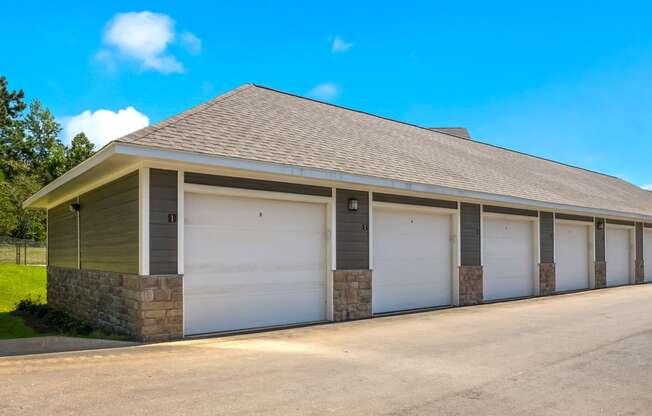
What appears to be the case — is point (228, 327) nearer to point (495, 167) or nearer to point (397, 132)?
point (397, 132)

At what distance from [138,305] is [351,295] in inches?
168

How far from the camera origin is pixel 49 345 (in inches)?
→ 273

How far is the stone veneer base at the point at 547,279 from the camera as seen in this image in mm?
15391

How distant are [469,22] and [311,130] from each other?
20.8 ft

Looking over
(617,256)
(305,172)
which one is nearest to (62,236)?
(305,172)

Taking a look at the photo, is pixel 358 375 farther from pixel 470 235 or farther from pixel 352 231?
pixel 470 235

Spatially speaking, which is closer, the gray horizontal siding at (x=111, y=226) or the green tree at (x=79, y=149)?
the gray horizontal siding at (x=111, y=226)

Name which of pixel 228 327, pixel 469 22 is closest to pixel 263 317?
pixel 228 327

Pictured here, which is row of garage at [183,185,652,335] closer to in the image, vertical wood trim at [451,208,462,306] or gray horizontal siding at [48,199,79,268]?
vertical wood trim at [451,208,462,306]

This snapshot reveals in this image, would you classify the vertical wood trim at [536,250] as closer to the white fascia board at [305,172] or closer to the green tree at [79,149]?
the white fascia board at [305,172]

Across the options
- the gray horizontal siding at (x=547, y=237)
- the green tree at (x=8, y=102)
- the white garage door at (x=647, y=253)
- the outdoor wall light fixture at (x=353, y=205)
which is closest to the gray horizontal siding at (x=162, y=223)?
the outdoor wall light fixture at (x=353, y=205)

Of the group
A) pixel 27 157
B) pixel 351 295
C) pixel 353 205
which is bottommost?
pixel 351 295

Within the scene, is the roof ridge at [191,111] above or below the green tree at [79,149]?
below

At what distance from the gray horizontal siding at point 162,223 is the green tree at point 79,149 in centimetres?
4668
